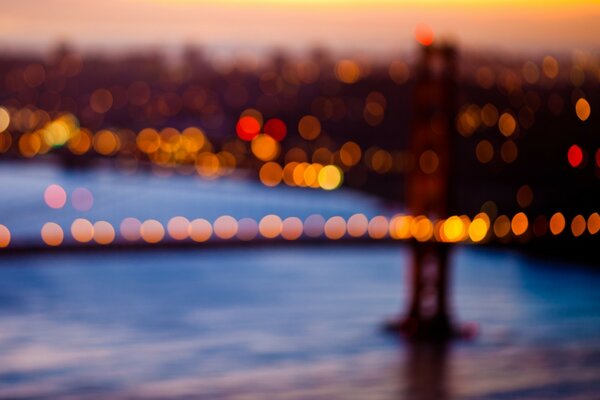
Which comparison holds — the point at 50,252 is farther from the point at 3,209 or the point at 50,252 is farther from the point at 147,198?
the point at 147,198

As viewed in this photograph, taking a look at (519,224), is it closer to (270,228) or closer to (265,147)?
(270,228)

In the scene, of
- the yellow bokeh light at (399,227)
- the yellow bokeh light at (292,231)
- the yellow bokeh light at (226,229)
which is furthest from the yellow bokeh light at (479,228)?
the yellow bokeh light at (226,229)

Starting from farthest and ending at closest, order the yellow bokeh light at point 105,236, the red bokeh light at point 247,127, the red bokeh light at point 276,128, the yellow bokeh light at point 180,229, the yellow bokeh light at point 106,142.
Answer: the red bokeh light at point 276,128 < the red bokeh light at point 247,127 < the yellow bokeh light at point 106,142 < the yellow bokeh light at point 180,229 < the yellow bokeh light at point 105,236

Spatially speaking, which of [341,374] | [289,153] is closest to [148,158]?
[289,153]

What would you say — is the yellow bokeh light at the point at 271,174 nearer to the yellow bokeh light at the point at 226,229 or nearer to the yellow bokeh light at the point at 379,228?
the yellow bokeh light at the point at 226,229

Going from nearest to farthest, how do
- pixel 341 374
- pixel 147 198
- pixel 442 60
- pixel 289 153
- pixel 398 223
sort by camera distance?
pixel 442 60, pixel 341 374, pixel 398 223, pixel 289 153, pixel 147 198

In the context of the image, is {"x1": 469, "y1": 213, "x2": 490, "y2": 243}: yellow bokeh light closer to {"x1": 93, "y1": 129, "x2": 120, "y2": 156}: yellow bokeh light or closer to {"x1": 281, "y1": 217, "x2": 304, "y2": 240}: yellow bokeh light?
{"x1": 281, "y1": 217, "x2": 304, "y2": 240}: yellow bokeh light

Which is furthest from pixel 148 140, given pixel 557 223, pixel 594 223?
pixel 594 223

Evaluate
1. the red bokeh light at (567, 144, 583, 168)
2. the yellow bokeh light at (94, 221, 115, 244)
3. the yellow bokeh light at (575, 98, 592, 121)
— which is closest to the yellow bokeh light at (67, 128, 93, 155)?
the yellow bokeh light at (94, 221, 115, 244)
